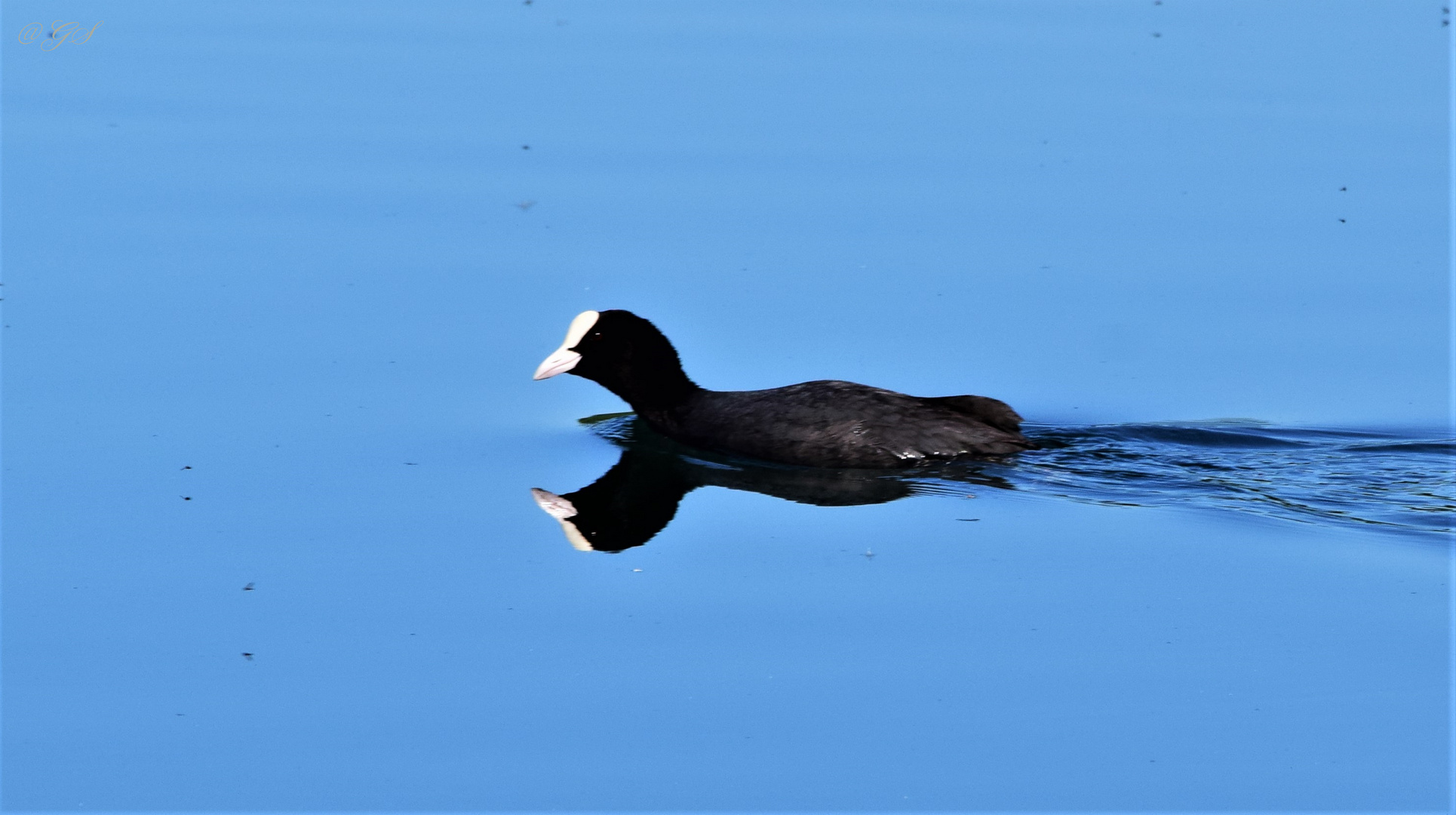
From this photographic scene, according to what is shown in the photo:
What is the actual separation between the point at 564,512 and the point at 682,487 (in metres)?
0.61

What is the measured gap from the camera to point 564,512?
22.3ft

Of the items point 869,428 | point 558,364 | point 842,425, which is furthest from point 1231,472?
point 558,364

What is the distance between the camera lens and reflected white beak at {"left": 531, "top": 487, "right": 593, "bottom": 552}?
6461 millimetres

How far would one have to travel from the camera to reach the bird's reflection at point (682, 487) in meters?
6.70

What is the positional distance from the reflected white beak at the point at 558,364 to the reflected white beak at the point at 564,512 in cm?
69

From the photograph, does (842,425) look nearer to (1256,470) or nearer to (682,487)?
(682,487)

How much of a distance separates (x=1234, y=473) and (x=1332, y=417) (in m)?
0.78

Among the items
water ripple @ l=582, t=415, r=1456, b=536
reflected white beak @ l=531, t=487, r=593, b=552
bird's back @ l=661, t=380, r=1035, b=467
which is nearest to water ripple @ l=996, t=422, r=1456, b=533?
water ripple @ l=582, t=415, r=1456, b=536

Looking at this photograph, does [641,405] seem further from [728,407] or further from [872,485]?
[872,485]

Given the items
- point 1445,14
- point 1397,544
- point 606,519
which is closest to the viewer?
point 1397,544

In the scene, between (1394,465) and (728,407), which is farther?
(728,407)

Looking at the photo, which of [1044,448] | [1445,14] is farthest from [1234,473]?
[1445,14]

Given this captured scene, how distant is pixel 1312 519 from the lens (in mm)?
6531

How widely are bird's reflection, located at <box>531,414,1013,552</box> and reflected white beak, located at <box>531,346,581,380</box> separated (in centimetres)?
46
